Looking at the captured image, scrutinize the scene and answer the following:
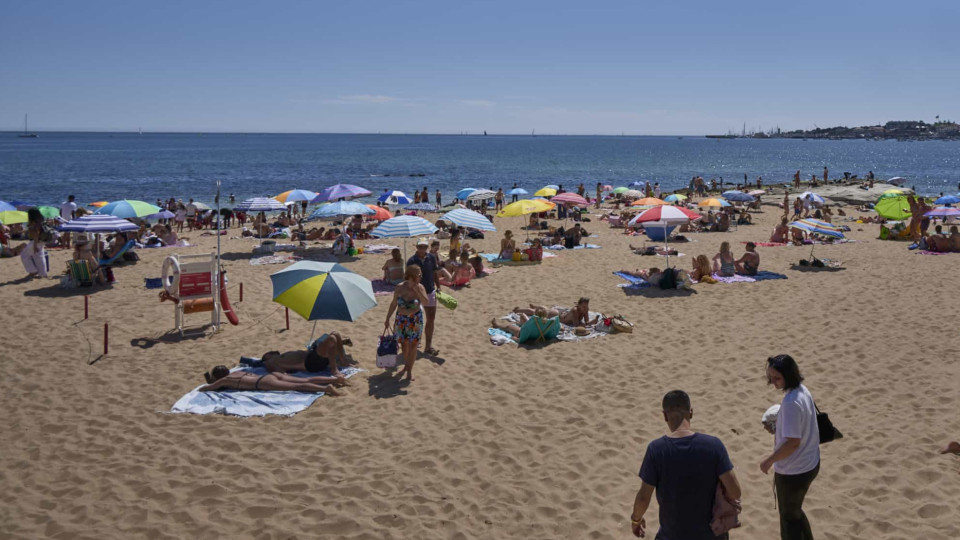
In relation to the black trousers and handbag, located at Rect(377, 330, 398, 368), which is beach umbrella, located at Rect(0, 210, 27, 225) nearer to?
handbag, located at Rect(377, 330, 398, 368)

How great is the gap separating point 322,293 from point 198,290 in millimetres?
3277

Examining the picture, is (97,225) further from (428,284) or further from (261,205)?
(428,284)

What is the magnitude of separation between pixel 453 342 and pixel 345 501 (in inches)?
170

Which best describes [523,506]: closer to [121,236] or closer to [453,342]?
[453,342]

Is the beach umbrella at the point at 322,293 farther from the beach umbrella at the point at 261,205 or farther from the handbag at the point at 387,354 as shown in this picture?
the beach umbrella at the point at 261,205

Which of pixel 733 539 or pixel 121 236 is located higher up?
pixel 121 236

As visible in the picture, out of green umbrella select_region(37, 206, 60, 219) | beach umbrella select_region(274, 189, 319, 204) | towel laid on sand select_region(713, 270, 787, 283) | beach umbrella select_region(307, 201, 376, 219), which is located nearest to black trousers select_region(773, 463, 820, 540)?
towel laid on sand select_region(713, 270, 787, 283)

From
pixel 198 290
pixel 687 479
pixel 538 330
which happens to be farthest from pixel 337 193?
pixel 687 479

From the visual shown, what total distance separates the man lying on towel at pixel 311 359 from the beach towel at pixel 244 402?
1.68 ft

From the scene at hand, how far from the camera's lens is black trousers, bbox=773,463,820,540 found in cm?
374

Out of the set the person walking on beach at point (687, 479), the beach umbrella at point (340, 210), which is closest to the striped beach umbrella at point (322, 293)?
the person walking on beach at point (687, 479)

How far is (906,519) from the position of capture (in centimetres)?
470

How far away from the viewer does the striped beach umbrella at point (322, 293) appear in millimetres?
7289

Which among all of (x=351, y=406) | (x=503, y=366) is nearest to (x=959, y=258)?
(x=503, y=366)
